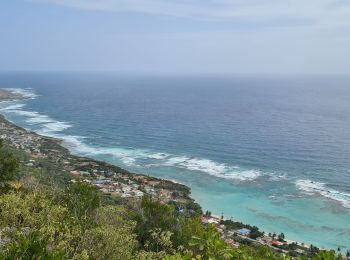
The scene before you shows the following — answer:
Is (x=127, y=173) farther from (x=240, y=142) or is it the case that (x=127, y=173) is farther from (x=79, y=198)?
(x=79, y=198)

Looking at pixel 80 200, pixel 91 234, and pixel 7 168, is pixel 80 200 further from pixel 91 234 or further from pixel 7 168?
pixel 7 168

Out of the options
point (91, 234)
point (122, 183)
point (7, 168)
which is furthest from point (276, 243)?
point (91, 234)

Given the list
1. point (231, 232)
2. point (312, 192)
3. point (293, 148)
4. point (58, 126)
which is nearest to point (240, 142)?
point (293, 148)

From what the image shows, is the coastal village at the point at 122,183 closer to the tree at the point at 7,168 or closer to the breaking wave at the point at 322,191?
the tree at the point at 7,168

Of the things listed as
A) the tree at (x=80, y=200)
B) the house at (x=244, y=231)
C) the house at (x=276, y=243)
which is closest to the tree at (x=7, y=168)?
the tree at (x=80, y=200)

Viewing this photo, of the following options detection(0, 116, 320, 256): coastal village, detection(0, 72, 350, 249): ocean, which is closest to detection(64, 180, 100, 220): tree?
detection(0, 116, 320, 256): coastal village
